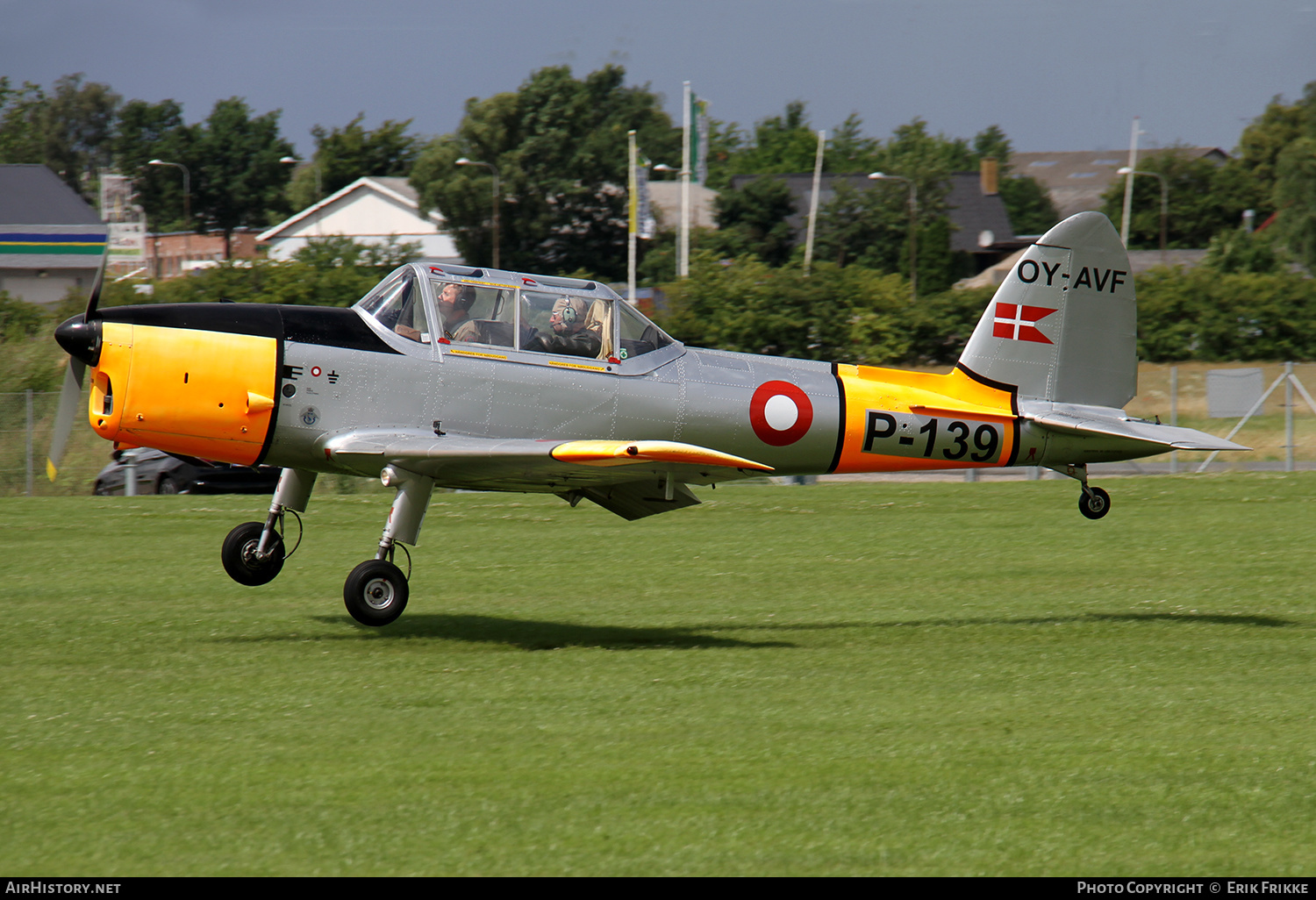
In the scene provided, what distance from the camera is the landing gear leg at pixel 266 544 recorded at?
1102 centimetres

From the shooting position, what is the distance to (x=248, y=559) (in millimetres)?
11031

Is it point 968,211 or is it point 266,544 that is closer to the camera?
point 266,544

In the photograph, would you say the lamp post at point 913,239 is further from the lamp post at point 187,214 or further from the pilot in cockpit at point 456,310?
the pilot in cockpit at point 456,310

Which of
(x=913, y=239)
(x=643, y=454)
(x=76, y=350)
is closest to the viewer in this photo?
(x=643, y=454)

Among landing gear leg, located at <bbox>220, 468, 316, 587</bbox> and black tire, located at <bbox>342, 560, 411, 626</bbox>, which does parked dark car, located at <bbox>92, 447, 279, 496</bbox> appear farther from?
black tire, located at <bbox>342, 560, 411, 626</bbox>

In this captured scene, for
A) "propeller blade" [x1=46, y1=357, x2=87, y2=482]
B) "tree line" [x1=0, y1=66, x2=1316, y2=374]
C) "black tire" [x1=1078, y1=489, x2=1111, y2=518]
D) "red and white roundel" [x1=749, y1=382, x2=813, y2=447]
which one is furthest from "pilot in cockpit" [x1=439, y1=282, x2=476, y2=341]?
"tree line" [x1=0, y1=66, x2=1316, y2=374]

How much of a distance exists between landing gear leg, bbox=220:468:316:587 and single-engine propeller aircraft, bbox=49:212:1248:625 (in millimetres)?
21

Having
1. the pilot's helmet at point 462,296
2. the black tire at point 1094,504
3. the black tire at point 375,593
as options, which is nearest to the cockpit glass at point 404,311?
the pilot's helmet at point 462,296

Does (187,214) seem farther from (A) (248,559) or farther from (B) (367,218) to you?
(A) (248,559)

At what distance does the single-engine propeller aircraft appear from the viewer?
384 inches

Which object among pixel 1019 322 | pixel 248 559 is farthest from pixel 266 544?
pixel 1019 322

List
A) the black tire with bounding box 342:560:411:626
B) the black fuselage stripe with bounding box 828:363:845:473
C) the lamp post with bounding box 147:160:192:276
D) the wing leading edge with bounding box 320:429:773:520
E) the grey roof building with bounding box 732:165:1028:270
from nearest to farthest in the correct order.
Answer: the wing leading edge with bounding box 320:429:773:520
the black tire with bounding box 342:560:411:626
the black fuselage stripe with bounding box 828:363:845:473
the grey roof building with bounding box 732:165:1028:270
the lamp post with bounding box 147:160:192:276

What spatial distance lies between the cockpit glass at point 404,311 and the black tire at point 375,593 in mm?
1897

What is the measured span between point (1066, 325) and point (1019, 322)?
45 cm
